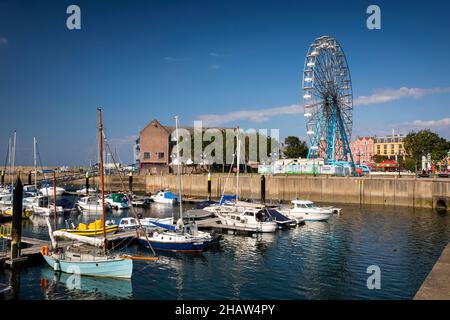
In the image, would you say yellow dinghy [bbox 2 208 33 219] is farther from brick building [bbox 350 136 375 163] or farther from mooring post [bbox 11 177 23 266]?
brick building [bbox 350 136 375 163]

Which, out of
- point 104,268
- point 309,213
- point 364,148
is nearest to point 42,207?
point 104,268

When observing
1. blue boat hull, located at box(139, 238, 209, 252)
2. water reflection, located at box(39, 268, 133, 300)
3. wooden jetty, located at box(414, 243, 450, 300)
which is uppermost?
wooden jetty, located at box(414, 243, 450, 300)

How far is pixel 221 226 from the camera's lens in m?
46.5

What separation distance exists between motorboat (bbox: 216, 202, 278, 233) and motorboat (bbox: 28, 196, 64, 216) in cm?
2780

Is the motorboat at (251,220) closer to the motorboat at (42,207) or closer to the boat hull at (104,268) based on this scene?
the boat hull at (104,268)

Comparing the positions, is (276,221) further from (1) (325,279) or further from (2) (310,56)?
(2) (310,56)

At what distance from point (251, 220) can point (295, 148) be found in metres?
107

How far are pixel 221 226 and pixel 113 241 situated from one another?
516 inches

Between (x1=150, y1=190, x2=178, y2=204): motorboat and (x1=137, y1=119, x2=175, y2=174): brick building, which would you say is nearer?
(x1=150, y1=190, x2=178, y2=204): motorboat

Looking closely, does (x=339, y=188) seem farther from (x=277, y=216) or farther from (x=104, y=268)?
(x=104, y=268)

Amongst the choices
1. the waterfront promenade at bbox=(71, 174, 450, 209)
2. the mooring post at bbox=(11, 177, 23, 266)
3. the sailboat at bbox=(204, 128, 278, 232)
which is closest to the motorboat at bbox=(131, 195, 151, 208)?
the waterfront promenade at bbox=(71, 174, 450, 209)

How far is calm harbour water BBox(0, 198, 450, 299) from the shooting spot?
83.7 feet

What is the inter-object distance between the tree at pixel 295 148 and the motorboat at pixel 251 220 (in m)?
102

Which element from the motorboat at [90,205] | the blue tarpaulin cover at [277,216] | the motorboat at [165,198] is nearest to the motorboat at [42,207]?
the motorboat at [90,205]
